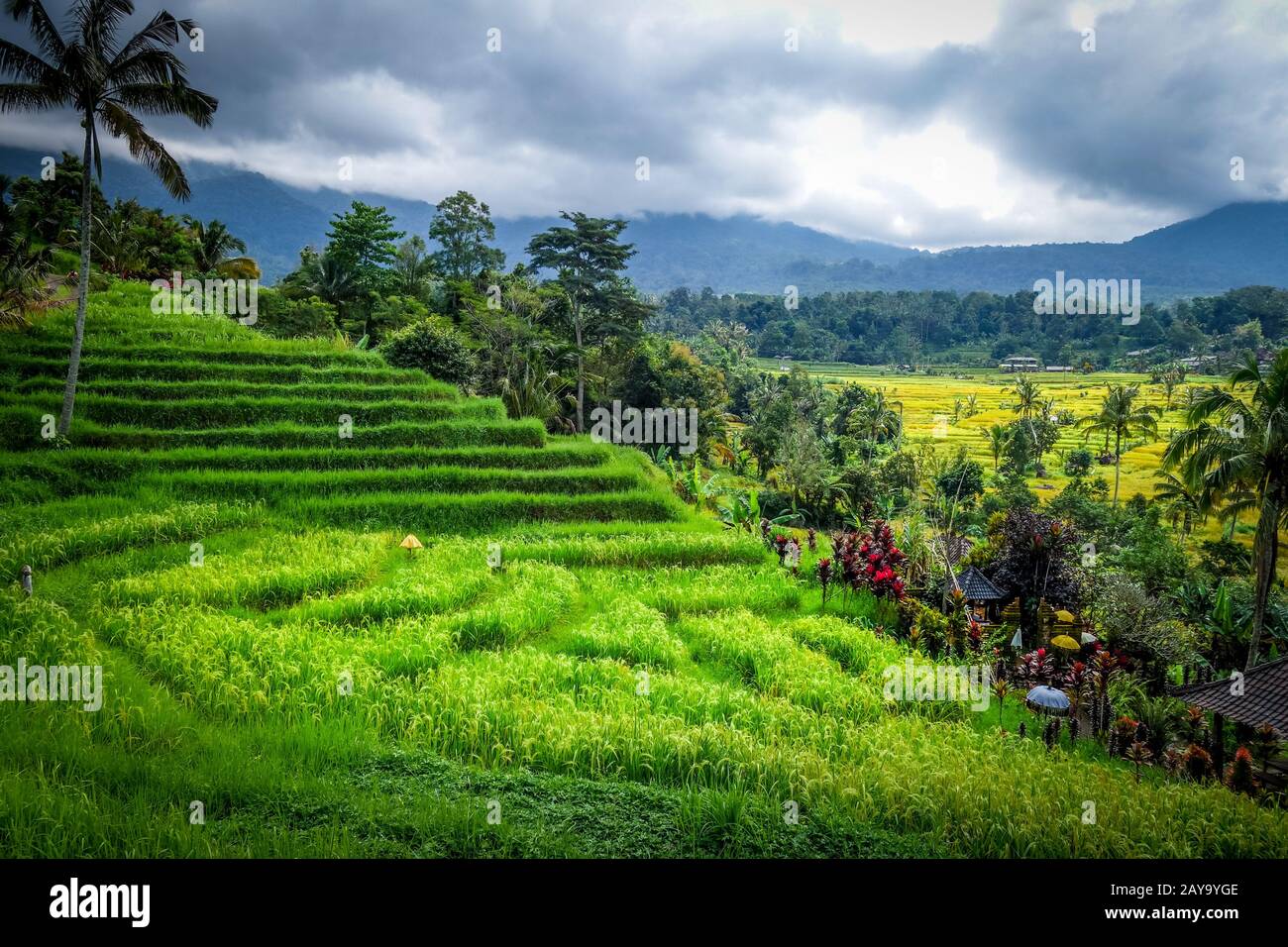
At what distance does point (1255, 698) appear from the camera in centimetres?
696

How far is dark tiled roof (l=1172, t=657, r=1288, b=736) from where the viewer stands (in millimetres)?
6703

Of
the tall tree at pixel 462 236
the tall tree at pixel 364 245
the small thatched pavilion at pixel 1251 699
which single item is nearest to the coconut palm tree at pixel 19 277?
the tall tree at pixel 364 245

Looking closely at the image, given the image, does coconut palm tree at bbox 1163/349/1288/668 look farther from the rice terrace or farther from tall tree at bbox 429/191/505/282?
tall tree at bbox 429/191/505/282

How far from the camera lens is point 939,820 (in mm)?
4375

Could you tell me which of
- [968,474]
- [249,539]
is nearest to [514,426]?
[249,539]

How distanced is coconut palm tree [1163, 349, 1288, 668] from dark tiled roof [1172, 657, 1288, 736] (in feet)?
13.1

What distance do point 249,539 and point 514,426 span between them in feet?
21.5

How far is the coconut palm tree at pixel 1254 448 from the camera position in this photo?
1043 cm

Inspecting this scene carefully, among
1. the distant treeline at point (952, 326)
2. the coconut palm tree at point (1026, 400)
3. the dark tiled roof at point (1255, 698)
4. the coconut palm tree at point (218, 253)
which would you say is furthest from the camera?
the distant treeline at point (952, 326)

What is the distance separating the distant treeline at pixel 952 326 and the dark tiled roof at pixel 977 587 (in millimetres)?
61375

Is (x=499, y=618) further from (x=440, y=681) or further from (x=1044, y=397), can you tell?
(x=1044, y=397)

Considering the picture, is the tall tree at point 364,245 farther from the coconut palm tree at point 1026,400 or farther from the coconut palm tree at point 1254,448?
the coconut palm tree at point 1026,400

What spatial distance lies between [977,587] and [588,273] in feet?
64.0
